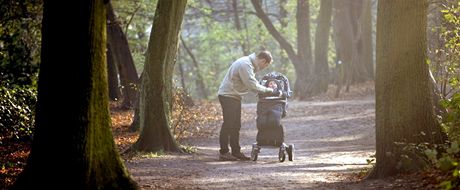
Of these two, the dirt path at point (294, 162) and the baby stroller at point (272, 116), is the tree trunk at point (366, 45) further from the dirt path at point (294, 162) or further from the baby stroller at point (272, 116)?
the baby stroller at point (272, 116)

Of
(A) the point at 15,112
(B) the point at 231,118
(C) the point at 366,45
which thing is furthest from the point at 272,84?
(C) the point at 366,45

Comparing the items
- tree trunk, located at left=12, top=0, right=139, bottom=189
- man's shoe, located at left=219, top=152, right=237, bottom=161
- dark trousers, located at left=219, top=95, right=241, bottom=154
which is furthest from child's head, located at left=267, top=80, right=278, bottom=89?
tree trunk, located at left=12, top=0, right=139, bottom=189

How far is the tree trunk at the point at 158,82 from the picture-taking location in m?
13.8

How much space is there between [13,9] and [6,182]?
8.60 meters

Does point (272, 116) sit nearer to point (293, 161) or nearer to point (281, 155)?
point (281, 155)

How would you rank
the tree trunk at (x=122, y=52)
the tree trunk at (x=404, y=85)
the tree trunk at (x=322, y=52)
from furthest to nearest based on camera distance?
the tree trunk at (x=322, y=52), the tree trunk at (x=122, y=52), the tree trunk at (x=404, y=85)

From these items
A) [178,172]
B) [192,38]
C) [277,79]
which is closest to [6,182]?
[178,172]

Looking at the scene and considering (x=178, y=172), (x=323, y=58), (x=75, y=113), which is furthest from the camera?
(x=323, y=58)

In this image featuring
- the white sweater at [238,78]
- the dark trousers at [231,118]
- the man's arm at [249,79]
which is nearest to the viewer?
the man's arm at [249,79]

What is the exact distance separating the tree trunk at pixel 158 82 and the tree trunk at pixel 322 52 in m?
17.2

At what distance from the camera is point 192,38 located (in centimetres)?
5200

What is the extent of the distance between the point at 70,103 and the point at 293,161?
691cm

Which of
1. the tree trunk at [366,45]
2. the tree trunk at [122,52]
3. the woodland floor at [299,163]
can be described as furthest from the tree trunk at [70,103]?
the tree trunk at [366,45]

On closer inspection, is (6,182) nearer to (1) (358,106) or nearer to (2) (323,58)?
(1) (358,106)
